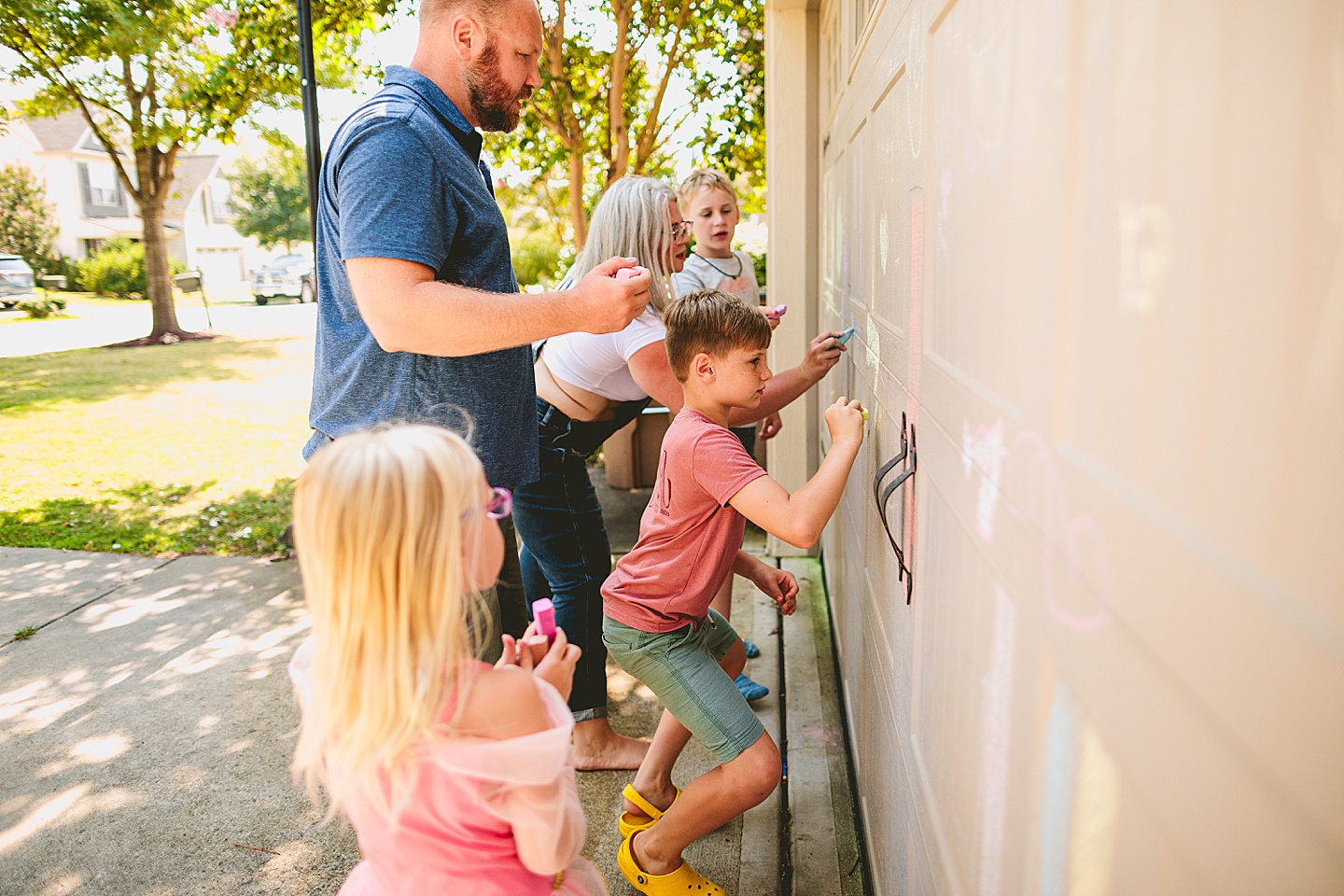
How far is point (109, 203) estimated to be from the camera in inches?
1613

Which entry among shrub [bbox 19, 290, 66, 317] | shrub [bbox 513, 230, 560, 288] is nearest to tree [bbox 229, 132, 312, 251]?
shrub [bbox 19, 290, 66, 317]

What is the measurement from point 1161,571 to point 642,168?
7.69 meters

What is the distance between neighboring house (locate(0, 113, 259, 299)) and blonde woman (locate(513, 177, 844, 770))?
34749 mm

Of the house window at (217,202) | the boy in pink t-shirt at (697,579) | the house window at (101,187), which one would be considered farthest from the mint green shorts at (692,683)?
the house window at (217,202)

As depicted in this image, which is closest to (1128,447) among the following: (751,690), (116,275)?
(751,690)

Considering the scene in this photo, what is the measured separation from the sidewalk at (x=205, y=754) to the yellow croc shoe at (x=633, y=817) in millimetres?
153

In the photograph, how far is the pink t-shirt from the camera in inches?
88.4

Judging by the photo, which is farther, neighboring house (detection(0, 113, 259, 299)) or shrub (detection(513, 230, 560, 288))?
neighboring house (detection(0, 113, 259, 299))

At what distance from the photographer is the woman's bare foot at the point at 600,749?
3096 millimetres

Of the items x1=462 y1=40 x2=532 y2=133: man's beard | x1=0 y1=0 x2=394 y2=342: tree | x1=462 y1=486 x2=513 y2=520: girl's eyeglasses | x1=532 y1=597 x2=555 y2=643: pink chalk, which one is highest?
x1=0 y1=0 x2=394 y2=342: tree

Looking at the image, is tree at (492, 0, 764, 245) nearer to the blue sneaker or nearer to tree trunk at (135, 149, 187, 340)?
the blue sneaker

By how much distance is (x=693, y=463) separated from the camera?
2201 millimetres

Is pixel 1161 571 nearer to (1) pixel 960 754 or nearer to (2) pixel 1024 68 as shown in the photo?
(2) pixel 1024 68

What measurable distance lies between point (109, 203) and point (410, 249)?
153ft
